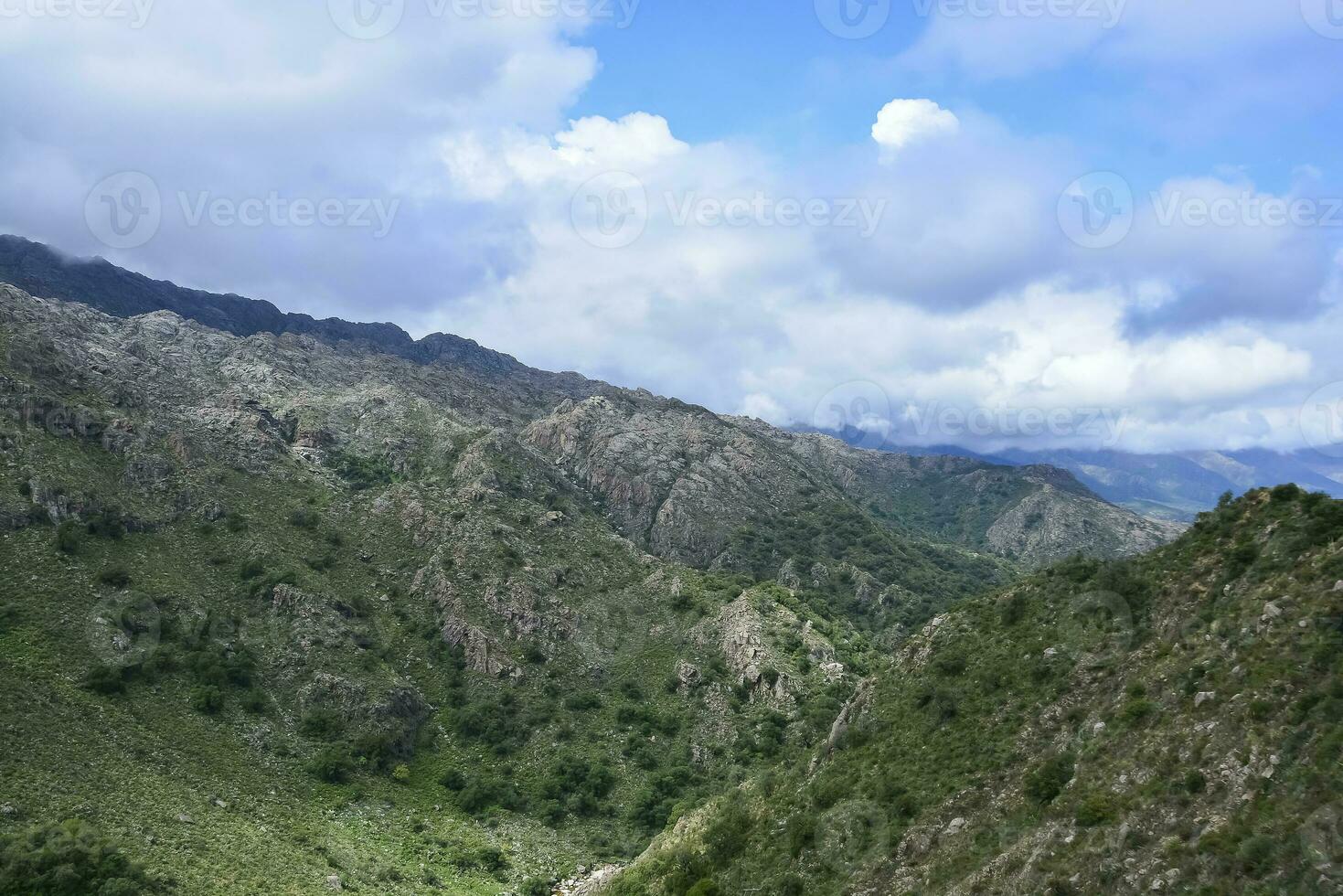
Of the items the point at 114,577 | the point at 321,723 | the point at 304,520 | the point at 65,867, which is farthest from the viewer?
the point at 304,520

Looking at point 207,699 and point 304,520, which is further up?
point 304,520

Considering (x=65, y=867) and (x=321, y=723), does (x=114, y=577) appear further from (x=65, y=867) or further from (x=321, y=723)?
(x=65, y=867)

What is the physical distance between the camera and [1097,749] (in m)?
30.4

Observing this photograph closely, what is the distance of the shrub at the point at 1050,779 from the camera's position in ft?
99.4

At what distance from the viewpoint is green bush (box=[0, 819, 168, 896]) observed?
44.7 metres

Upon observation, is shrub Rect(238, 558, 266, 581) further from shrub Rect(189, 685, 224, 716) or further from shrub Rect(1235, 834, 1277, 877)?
shrub Rect(1235, 834, 1277, 877)

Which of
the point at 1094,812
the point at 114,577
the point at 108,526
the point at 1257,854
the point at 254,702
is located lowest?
the point at 254,702

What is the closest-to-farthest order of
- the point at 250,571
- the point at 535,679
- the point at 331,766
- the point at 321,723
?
the point at 331,766 < the point at 321,723 < the point at 250,571 < the point at 535,679

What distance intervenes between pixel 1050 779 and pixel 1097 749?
7.91 ft

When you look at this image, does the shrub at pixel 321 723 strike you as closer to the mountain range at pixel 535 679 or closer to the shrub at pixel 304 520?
the mountain range at pixel 535 679

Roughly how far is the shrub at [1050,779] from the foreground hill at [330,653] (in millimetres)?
36324

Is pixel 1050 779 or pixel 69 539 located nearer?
pixel 1050 779

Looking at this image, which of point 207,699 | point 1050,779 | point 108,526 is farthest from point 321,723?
point 1050,779

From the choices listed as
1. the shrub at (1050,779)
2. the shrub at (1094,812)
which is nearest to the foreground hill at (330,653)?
the shrub at (1050,779)
